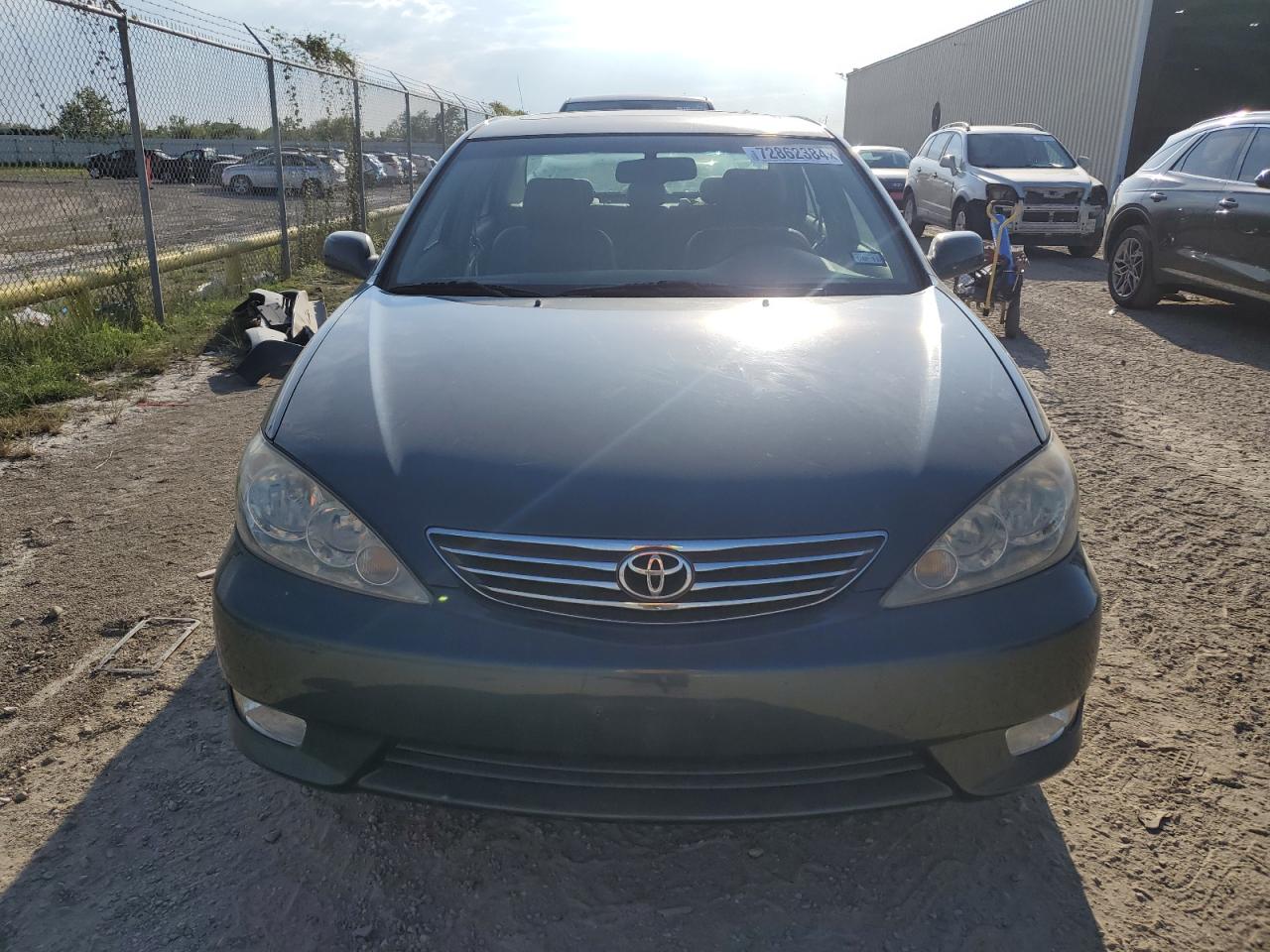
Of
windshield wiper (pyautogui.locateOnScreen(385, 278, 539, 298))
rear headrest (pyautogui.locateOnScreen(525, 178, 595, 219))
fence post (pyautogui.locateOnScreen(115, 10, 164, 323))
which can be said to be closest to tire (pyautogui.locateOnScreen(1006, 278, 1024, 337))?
rear headrest (pyautogui.locateOnScreen(525, 178, 595, 219))

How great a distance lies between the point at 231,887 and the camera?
209 cm

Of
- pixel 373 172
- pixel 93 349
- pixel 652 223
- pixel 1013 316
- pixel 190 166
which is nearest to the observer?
pixel 652 223

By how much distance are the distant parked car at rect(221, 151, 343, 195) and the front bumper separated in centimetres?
815

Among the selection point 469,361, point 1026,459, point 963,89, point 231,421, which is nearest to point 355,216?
point 231,421

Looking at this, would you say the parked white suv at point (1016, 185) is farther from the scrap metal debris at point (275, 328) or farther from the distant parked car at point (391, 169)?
the scrap metal debris at point (275, 328)

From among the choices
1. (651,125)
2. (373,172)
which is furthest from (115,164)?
(373,172)

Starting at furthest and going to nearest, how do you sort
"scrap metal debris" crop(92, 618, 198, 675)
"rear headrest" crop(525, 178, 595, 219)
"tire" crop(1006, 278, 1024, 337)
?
"tire" crop(1006, 278, 1024, 337) < "rear headrest" crop(525, 178, 595, 219) < "scrap metal debris" crop(92, 618, 198, 675)

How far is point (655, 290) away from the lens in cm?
298

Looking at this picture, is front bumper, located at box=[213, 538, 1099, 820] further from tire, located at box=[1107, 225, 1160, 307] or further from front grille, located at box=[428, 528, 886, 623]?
tire, located at box=[1107, 225, 1160, 307]

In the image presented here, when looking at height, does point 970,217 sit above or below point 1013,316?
above

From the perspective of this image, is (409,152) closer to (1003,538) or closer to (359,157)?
(359,157)

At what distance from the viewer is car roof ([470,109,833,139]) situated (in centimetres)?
362

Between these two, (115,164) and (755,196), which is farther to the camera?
(115,164)

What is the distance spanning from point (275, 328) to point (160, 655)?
446 cm
